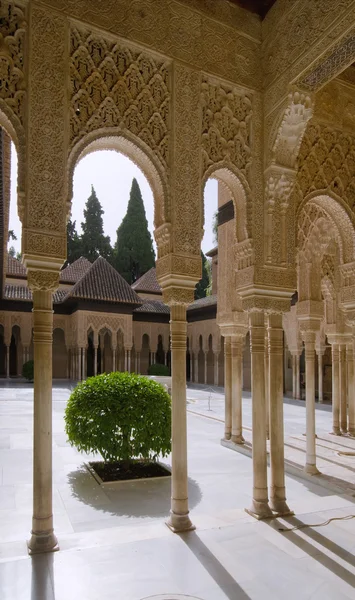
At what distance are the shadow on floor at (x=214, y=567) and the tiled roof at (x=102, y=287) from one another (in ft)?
64.5

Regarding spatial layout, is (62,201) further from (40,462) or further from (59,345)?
(59,345)

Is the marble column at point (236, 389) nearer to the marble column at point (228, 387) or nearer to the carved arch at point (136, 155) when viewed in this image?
the marble column at point (228, 387)

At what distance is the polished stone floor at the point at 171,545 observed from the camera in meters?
3.05

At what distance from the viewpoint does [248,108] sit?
4.75 m

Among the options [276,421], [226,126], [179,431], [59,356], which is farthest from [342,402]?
[59,356]

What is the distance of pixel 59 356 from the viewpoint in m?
26.6

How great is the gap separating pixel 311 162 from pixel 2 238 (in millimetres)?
8811

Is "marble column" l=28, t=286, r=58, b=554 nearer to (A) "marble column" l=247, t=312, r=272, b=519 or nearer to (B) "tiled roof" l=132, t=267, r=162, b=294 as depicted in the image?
(A) "marble column" l=247, t=312, r=272, b=519

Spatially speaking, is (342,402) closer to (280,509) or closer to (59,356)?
(280,509)

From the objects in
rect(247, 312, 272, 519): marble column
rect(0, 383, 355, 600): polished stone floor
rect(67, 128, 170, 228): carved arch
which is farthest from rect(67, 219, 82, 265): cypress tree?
rect(247, 312, 272, 519): marble column

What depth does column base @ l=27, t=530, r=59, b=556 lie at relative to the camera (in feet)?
11.4

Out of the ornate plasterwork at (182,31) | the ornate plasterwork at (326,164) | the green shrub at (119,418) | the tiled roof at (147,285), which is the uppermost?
the tiled roof at (147,285)

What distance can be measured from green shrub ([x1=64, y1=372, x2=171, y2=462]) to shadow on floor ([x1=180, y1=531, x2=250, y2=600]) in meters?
2.06

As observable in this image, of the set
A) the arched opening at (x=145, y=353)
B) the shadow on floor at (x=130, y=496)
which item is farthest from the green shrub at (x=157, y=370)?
the shadow on floor at (x=130, y=496)
